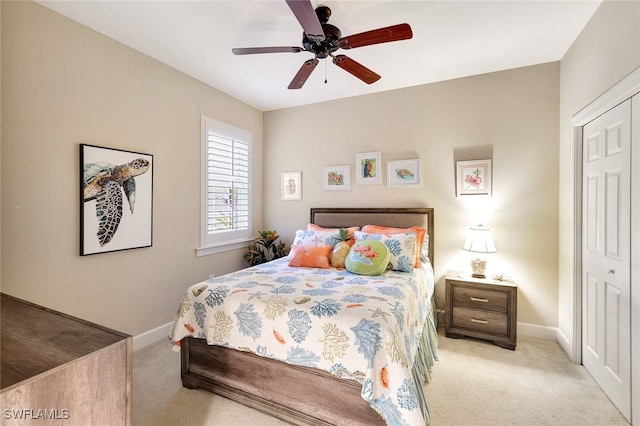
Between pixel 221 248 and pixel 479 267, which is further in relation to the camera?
pixel 221 248

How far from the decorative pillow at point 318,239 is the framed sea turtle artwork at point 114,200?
157 cm

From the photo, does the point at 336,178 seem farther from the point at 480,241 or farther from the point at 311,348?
the point at 311,348

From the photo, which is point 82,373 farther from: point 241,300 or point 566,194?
point 566,194

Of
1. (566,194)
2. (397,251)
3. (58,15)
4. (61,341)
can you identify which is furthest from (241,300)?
(566,194)

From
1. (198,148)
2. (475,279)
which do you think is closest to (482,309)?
(475,279)

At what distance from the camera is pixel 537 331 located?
3.01 meters

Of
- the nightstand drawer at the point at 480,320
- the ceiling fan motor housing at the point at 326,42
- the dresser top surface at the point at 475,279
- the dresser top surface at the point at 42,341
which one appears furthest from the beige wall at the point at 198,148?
the ceiling fan motor housing at the point at 326,42

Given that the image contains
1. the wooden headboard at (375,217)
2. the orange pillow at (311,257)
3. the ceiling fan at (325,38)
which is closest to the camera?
the ceiling fan at (325,38)

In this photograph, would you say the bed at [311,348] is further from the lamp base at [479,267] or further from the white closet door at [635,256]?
the white closet door at [635,256]

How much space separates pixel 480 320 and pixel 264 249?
289cm

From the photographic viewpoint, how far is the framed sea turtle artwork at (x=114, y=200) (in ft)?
7.72

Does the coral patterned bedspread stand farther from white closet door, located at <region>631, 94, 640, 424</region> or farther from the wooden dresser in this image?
white closet door, located at <region>631, 94, 640, 424</region>

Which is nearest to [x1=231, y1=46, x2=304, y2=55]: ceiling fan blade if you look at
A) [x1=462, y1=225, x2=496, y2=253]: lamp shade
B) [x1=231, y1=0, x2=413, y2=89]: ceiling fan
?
[x1=231, y1=0, x2=413, y2=89]: ceiling fan

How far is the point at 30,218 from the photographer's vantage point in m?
2.07
